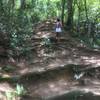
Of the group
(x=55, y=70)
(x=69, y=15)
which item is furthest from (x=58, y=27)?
(x=55, y=70)

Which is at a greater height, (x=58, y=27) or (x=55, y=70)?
(x=58, y=27)

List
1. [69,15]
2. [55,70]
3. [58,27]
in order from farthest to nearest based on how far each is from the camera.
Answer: [69,15], [58,27], [55,70]

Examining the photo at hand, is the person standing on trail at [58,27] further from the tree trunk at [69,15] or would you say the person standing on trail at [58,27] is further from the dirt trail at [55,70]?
the tree trunk at [69,15]

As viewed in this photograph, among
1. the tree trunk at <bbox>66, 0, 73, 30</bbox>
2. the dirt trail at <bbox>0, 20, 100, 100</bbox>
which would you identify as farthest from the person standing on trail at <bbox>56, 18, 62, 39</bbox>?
the tree trunk at <bbox>66, 0, 73, 30</bbox>

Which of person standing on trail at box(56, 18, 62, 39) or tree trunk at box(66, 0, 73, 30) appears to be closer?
person standing on trail at box(56, 18, 62, 39)

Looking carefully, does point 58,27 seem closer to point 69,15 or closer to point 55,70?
point 69,15

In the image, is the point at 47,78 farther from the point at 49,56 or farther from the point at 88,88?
the point at 49,56

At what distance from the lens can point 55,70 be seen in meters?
12.0

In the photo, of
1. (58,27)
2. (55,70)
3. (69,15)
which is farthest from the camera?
(69,15)

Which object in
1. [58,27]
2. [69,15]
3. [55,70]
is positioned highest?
[69,15]

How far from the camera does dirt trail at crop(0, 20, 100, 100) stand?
10812 mm

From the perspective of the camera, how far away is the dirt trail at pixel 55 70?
10812 millimetres

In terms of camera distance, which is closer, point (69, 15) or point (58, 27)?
point (58, 27)

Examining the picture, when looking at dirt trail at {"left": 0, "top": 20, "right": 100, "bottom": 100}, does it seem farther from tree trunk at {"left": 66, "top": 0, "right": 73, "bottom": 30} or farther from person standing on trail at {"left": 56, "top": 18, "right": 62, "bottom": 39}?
Answer: tree trunk at {"left": 66, "top": 0, "right": 73, "bottom": 30}
